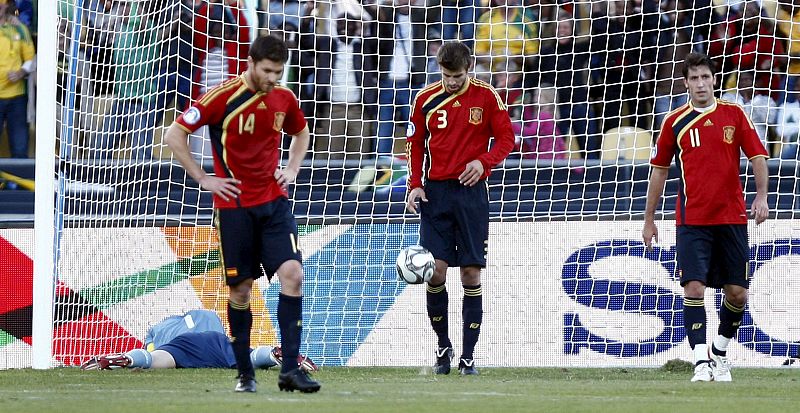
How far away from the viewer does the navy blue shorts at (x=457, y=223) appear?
8688mm

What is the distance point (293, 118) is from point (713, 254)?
9.64ft

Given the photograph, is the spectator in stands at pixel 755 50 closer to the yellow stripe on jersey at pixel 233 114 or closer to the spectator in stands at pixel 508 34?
the spectator in stands at pixel 508 34

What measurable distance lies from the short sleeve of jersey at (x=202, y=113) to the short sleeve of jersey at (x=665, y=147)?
3.00 m

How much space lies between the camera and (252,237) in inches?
262

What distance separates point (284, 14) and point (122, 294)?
2.94 metres

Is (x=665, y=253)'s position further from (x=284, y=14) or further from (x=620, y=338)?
(x=284, y=14)

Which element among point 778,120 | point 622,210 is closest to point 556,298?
point 622,210

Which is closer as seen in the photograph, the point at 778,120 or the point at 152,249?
the point at 152,249

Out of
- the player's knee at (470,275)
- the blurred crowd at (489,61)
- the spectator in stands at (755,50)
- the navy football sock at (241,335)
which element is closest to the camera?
the navy football sock at (241,335)

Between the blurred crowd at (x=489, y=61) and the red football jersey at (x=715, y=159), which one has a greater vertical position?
the blurred crowd at (x=489, y=61)

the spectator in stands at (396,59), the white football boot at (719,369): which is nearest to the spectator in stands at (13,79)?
the spectator in stands at (396,59)

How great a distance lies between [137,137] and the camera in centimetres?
1092

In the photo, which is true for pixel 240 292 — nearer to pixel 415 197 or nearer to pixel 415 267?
pixel 415 267

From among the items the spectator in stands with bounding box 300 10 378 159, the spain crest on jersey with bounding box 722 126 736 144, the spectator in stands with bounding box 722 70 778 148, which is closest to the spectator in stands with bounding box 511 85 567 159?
the spectator in stands with bounding box 300 10 378 159
